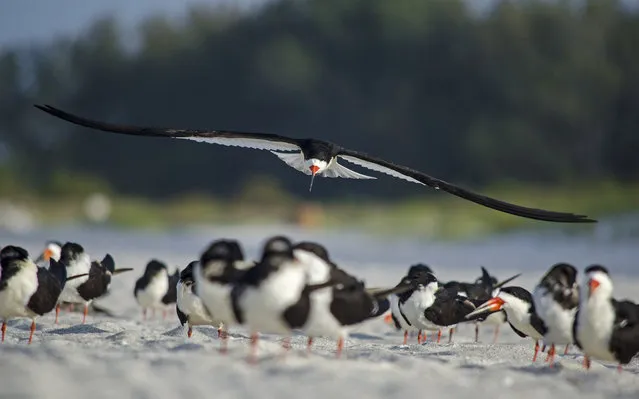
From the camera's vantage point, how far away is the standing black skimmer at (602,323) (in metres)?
6.71

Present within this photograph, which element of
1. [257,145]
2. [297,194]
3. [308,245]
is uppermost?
[297,194]

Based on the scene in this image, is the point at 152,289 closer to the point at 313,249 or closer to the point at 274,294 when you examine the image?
the point at 313,249

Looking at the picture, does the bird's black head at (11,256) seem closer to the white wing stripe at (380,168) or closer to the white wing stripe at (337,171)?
the white wing stripe at (380,168)

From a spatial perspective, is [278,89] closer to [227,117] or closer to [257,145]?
[227,117]

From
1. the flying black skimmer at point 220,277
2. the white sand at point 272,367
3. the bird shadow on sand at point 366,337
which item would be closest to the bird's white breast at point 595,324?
the white sand at point 272,367

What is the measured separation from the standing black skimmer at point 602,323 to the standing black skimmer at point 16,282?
3.95m

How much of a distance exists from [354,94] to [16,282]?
49.5m

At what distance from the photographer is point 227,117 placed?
5975 cm

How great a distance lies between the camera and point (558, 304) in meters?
7.14

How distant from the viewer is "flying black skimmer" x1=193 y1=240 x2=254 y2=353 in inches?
252

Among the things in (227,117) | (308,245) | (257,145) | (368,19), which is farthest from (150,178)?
(308,245)

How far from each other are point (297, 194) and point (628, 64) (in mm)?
17573

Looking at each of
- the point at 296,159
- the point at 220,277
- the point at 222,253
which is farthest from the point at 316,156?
the point at 220,277

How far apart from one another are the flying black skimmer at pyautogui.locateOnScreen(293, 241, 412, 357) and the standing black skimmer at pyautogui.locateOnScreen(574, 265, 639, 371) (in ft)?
4.57
